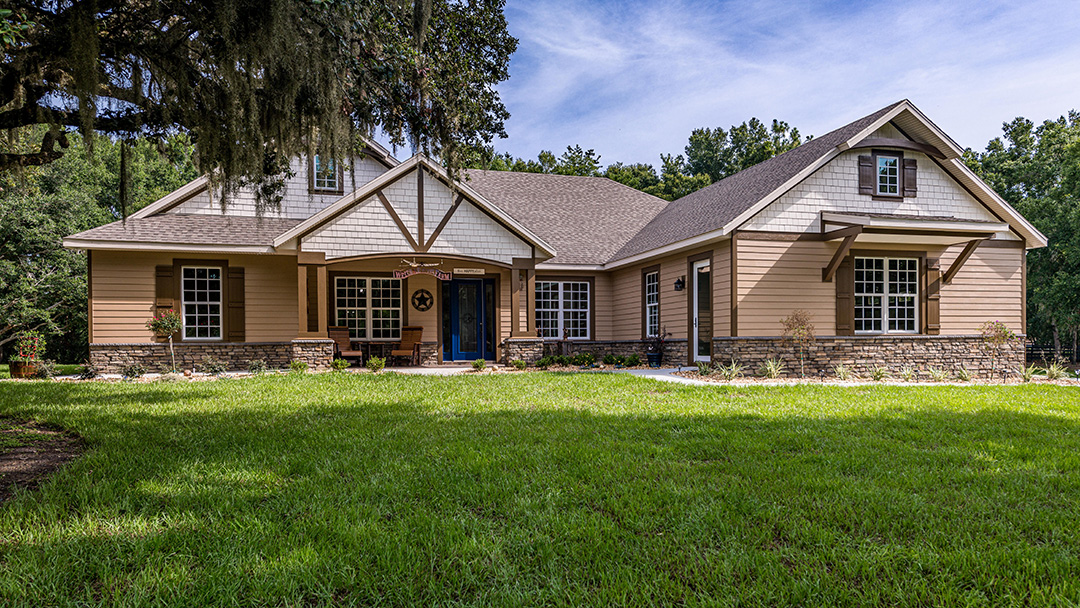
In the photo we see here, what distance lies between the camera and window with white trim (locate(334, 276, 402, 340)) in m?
16.2

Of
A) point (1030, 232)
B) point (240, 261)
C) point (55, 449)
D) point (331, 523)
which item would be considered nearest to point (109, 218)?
point (240, 261)

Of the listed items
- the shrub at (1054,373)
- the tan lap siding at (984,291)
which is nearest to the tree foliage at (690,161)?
the tan lap siding at (984,291)

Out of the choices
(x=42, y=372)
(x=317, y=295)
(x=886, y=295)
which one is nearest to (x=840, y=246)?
(x=886, y=295)

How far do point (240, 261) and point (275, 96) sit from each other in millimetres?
10175

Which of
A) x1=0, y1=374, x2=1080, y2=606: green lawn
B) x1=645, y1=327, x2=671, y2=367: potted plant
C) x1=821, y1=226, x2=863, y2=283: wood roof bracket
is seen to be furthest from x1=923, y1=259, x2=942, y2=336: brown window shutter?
x1=0, y1=374, x2=1080, y2=606: green lawn

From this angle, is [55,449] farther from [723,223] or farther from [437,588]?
[723,223]

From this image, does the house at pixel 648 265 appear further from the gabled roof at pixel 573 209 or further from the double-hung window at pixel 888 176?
the gabled roof at pixel 573 209

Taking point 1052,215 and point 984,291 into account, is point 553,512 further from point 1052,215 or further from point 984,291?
point 1052,215

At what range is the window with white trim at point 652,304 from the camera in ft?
54.5

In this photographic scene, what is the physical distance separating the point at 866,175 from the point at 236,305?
14.3 meters

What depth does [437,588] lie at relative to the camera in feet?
9.25

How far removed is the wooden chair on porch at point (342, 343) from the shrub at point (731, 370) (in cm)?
804

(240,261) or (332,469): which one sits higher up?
(240,261)

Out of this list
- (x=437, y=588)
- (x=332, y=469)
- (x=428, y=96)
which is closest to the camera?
(x=437, y=588)
